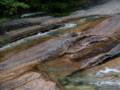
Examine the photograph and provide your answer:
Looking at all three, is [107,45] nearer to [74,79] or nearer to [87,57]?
[87,57]

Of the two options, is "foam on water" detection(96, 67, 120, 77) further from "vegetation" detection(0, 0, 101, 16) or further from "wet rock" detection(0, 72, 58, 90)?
"vegetation" detection(0, 0, 101, 16)

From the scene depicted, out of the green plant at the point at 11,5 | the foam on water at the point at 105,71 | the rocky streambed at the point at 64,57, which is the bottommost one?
the foam on water at the point at 105,71

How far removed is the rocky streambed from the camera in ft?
25.0

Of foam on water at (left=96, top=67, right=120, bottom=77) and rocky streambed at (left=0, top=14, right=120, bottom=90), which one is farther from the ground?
rocky streambed at (left=0, top=14, right=120, bottom=90)

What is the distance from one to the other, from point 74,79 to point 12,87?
1.46m

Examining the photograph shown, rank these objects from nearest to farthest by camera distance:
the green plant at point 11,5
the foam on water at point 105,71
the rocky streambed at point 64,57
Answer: the rocky streambed at point 64,57 → the foam on water at point 105,71 → the green plant at point 11,5

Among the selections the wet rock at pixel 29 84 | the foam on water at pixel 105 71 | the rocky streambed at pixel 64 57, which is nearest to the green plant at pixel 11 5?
the rocky streambed at pixel 64 57

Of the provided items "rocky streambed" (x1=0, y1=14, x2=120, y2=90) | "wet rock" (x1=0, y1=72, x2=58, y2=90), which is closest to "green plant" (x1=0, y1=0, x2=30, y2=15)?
"rocky streambed" (x1=0, y1=14, x2=120, y2=90)

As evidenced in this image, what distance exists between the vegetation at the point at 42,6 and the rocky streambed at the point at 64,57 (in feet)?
3.82

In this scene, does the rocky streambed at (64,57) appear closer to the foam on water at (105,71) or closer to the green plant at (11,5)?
the foam on water at (105,71)

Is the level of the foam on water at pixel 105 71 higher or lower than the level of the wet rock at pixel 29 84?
lower

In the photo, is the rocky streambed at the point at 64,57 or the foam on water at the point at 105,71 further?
the foam on water at the point at 105,71

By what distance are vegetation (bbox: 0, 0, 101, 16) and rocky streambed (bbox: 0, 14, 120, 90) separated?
3.82ft

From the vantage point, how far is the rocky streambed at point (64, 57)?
7.62 meters
